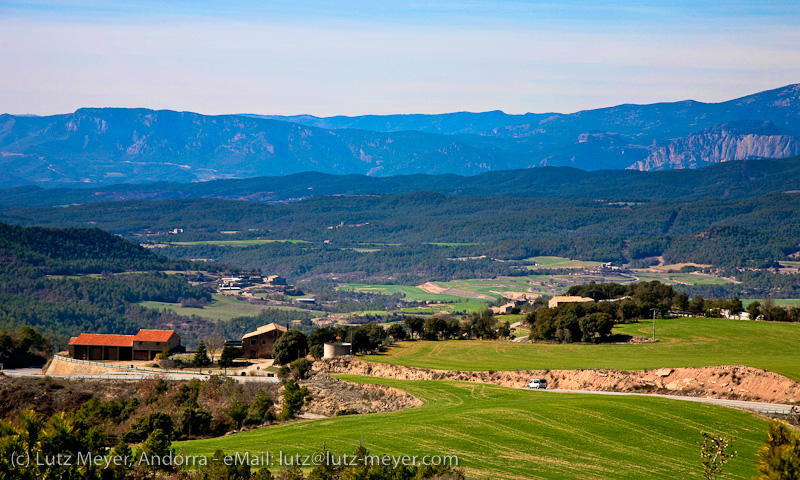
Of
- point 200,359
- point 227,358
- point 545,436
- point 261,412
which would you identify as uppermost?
point 545,436

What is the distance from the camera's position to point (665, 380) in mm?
53562

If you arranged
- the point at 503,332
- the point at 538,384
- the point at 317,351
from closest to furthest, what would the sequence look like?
1. the point at 538,384
2. the point at 317,351
3. the point at 503,332

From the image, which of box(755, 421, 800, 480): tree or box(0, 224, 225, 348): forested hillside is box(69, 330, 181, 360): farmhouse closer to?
box(0, 224, 225, 348): forested hillside

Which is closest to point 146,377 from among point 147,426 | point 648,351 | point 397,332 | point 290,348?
point 290,348

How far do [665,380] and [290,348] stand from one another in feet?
108

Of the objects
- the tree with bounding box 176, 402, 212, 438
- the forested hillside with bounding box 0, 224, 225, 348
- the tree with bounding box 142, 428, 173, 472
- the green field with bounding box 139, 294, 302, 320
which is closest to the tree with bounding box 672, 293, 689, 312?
the tree with bounding box 176, 402, 212, 438

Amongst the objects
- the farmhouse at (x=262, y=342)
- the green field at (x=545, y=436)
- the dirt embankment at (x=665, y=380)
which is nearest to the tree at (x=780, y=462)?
the green field at (x=545, y=436)

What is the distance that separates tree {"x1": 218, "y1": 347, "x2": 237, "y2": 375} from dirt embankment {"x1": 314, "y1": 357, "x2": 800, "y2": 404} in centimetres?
1617

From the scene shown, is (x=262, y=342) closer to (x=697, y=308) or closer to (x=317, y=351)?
(x=317, y=351)

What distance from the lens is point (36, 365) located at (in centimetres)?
8125

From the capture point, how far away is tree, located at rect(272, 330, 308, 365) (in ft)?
242

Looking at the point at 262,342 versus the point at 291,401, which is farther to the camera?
the point at 262,342

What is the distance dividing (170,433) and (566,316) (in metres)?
45.5

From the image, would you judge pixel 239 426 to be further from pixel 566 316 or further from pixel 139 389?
pixel 566 316
